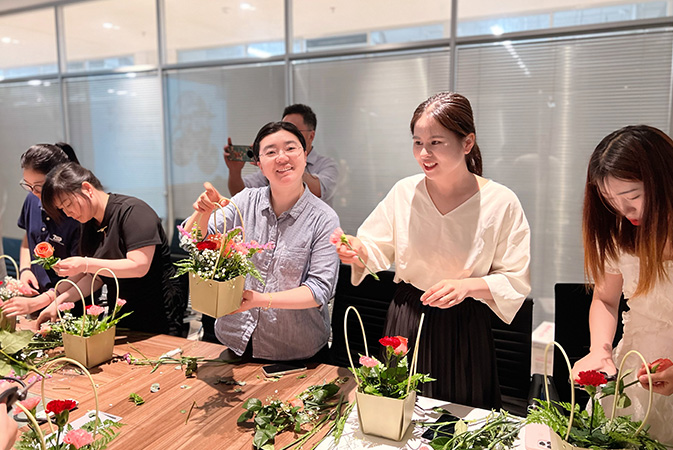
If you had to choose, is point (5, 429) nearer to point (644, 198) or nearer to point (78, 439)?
point (78, 439)

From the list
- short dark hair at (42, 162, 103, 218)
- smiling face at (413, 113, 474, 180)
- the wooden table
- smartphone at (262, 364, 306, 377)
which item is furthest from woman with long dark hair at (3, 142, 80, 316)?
smiling face at (413, 113, 474, 180)

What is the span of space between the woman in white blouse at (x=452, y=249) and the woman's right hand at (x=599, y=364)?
0.23 m

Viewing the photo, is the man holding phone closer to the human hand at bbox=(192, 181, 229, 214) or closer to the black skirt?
the human hand at bbox=(192, 181, 229, 214)

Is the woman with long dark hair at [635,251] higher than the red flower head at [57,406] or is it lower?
higher

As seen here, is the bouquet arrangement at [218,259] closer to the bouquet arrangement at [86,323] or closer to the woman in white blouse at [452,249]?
the woman in white blouse at [452,249]

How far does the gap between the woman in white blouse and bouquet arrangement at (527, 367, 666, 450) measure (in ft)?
1.44

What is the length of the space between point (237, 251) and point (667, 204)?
46.2 inches

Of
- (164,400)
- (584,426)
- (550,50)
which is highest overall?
(550,50)

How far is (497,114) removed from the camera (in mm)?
3764

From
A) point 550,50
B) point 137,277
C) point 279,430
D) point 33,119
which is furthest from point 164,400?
point 33,119

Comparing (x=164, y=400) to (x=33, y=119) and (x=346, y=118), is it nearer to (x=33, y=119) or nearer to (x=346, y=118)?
(x=346, y=118)

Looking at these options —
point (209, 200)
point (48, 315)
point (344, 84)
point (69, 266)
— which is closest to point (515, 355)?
point (209, 200)

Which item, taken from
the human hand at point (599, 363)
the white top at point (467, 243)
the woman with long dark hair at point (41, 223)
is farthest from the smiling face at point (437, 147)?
the woman with long dark hair at point (41, 223)

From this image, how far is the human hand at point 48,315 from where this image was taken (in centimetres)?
222
